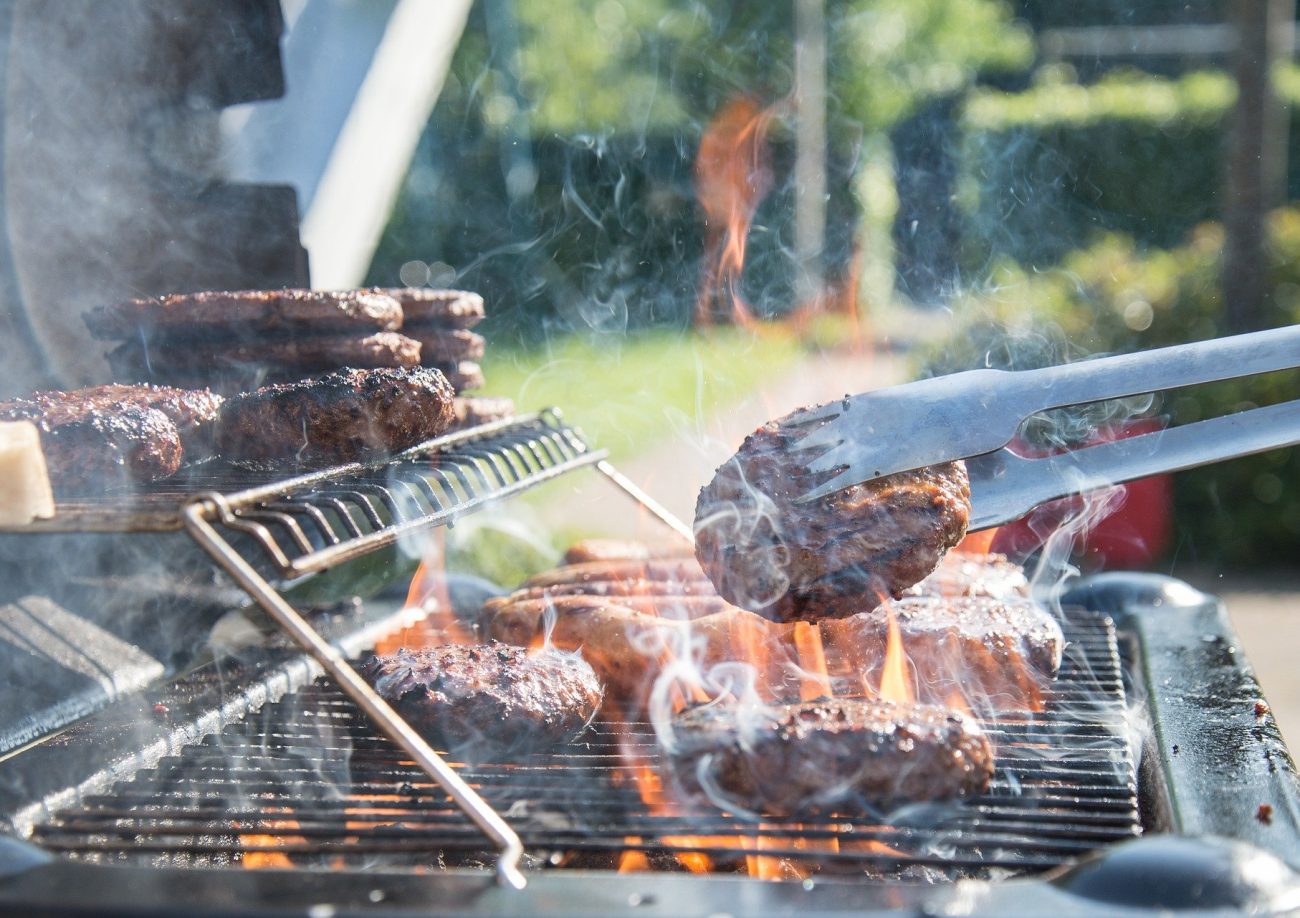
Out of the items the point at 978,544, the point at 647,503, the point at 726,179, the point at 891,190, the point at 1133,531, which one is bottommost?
the point at 1133,531

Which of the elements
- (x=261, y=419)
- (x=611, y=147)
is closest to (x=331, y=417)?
(x=261, y=419)

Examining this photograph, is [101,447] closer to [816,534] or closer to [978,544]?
[816,534]

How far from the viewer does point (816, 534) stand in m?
2.57

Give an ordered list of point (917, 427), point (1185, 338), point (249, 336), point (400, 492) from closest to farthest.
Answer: point (917, 427) < point (400, 492) < point (249, 336) < point (1185, 338)

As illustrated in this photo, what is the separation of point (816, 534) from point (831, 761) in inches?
21.7

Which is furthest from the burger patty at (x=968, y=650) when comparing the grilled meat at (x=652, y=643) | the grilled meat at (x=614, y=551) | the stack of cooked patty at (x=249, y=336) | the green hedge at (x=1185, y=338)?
the green hedge at (x=1185, y=338)

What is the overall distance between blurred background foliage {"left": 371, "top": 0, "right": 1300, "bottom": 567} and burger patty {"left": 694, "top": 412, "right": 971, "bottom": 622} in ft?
13.9

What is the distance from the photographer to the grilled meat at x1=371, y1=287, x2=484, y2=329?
12.3 feet

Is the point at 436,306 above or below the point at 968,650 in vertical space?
above

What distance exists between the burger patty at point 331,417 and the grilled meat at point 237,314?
14.8 inches

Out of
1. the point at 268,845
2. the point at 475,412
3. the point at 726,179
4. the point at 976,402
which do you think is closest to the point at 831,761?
the point at 976,402

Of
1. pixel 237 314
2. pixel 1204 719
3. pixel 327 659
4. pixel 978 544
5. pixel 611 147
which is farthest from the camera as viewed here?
pixel 611 147

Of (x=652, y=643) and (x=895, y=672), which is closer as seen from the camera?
(x=895, y=672)

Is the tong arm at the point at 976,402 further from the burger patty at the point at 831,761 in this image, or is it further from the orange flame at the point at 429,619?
→ the orange flame at the point at 429,619
